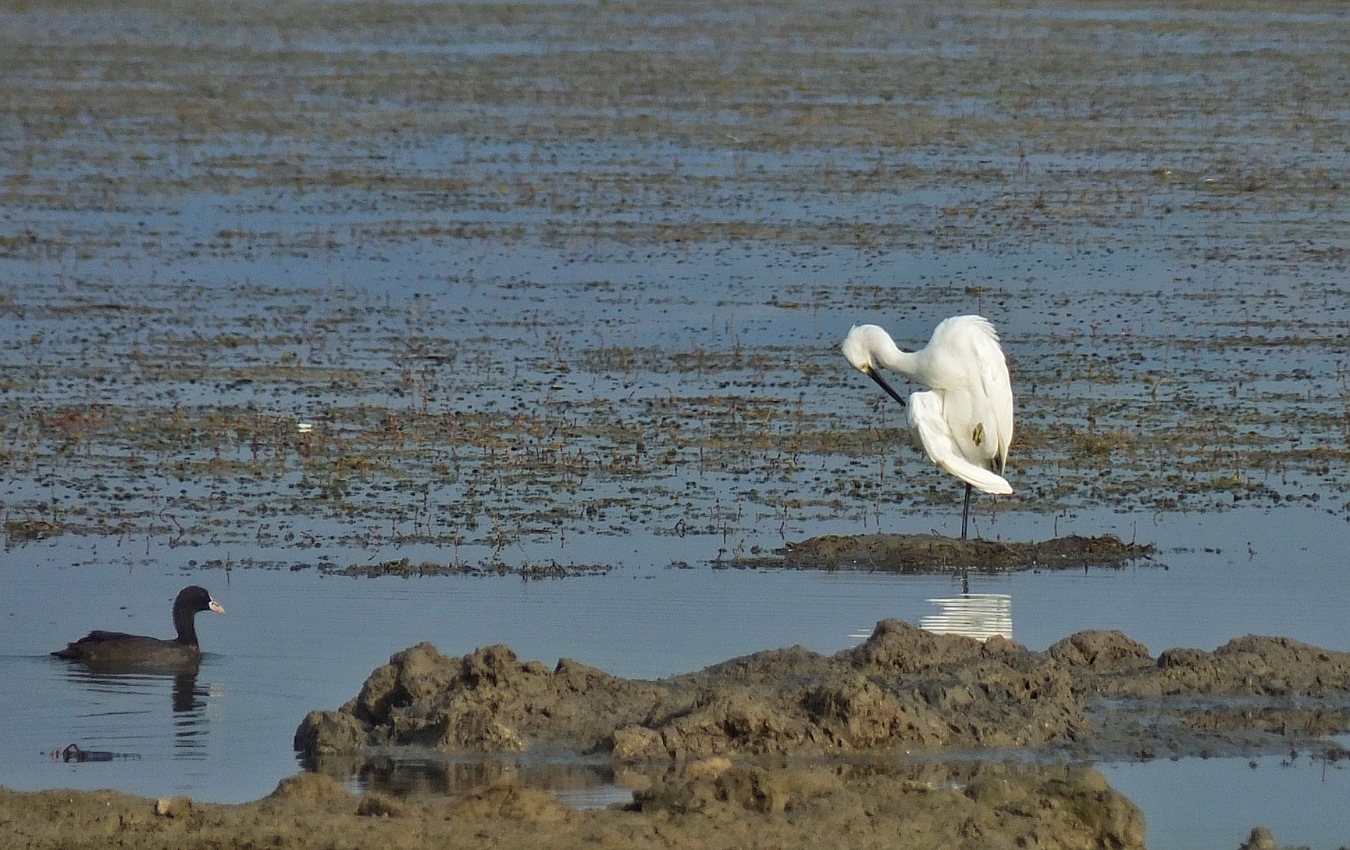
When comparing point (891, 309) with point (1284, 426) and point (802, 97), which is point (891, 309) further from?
point (802, 97)

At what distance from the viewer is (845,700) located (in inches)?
340

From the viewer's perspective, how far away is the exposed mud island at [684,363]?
339 inches

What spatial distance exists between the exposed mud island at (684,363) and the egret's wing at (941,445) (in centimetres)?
Result: 42

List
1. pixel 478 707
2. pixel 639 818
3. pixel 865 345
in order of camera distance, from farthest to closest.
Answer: pixel 865 345 → pixel 478 707 → pixel 639 818

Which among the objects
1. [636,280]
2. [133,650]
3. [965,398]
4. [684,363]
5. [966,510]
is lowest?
[133,650]

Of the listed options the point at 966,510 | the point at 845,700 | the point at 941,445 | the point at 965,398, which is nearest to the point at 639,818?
the point at 845,700

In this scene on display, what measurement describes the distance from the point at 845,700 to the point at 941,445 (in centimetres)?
531

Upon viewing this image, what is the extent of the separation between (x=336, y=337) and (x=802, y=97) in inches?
595

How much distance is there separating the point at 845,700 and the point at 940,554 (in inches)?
157

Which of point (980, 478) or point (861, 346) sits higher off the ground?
point (861, 346)

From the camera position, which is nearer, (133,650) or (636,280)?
(133,650)

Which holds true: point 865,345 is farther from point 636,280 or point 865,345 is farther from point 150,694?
point 636,280

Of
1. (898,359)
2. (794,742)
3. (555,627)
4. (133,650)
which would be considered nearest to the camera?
(794,742)

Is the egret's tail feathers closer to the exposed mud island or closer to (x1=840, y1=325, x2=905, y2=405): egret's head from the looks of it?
the exposed mud island
